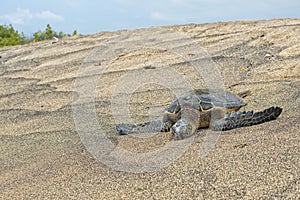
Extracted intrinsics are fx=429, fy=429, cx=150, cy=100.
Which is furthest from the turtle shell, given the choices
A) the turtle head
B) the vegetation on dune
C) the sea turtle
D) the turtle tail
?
the vegetation on dune

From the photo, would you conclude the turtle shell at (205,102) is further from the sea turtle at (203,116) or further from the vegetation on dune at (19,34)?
the vegetation on dune at (19,34)

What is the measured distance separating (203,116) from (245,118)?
0.35 meters

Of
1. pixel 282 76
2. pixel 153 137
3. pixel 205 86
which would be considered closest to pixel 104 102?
pixel 205 86

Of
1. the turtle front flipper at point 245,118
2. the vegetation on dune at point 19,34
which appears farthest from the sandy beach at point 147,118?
the vegetation on dune at point 19,34

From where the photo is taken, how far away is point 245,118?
2941 millimetres

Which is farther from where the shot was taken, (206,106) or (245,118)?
(206,106)

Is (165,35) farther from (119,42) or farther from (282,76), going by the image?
(282,76)

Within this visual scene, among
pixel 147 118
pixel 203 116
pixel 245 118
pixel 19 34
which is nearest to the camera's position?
pixel 245 118

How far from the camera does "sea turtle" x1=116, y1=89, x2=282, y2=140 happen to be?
294 centimetres

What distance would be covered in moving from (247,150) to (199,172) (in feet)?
1.12

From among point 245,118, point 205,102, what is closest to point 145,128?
point 205,102

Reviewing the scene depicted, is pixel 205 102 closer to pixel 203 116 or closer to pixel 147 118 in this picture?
pixel 203 116

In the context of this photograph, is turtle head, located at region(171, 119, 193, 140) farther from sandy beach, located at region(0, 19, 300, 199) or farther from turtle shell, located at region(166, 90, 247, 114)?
turtle shell, located at region(166, 90, 247, 114)

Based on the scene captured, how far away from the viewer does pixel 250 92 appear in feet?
13.1
